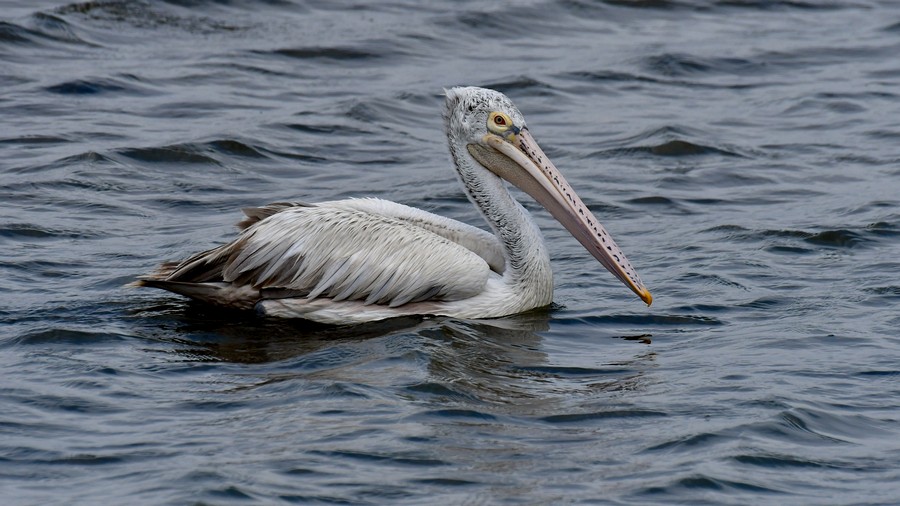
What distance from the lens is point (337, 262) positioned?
658cm

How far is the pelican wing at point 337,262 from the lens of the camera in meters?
6.57

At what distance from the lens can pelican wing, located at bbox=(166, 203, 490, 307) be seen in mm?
6570

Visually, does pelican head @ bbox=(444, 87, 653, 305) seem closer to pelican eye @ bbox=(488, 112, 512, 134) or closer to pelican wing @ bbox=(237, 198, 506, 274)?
pelican eye @ bbox=(488, 112, 512, 134)

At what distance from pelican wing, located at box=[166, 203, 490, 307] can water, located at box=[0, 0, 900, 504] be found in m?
0.17

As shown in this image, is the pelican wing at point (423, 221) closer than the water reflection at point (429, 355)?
No

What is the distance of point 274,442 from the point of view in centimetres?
497

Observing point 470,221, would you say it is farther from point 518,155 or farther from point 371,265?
point 371,265

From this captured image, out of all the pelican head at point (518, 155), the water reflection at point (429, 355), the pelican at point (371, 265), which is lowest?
the water reflection at point (429, 355)

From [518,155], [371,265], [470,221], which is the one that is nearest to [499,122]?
[518,155]

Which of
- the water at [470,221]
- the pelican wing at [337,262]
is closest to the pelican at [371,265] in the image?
the pelican wing at [337,262]

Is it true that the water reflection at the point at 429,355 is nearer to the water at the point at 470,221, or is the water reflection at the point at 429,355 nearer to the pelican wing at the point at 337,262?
the water at the point at 470,221

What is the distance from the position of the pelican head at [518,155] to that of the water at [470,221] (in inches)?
14.0

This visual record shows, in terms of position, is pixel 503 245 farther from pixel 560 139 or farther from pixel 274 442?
pixel 560 139

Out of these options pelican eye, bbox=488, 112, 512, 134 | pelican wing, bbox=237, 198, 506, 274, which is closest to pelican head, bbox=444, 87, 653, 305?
pelican eye, bbox=488, 112, 512, 134
